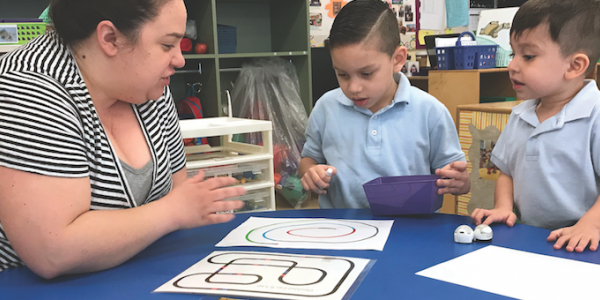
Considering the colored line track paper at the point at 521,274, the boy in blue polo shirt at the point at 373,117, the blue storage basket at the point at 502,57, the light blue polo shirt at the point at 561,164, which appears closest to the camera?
the colored line track paper at the point at 521,274

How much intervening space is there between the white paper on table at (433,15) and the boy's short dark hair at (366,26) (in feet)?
8.39

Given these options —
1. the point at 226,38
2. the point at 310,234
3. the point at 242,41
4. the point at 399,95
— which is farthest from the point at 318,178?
the point at 242,41

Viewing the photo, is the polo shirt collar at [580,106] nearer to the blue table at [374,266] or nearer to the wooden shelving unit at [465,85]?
the blue table at [374,266]

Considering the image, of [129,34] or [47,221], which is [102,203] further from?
[129,34]

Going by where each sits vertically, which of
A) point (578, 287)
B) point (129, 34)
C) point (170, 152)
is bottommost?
point (578, 287)

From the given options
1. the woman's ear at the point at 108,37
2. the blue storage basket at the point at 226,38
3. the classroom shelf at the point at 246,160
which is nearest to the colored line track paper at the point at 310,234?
the woman's ear at the point at 108,37

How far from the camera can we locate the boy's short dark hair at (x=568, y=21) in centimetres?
108

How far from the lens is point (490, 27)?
9.73 ft

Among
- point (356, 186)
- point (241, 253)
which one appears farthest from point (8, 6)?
point (241, 253)

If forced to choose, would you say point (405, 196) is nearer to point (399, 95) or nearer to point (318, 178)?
point (318, 178)

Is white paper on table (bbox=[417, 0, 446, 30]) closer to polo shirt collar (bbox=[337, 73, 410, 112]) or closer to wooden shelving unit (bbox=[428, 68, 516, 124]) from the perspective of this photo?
wooden shelving unit (bbox=[428, 68, 516, 124])

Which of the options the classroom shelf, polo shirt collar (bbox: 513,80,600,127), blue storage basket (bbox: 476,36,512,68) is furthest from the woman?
blue storage basket (bbox: 476,36,512,68)

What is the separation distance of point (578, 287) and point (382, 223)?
1.24 ft

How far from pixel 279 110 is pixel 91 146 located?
7.23ft
